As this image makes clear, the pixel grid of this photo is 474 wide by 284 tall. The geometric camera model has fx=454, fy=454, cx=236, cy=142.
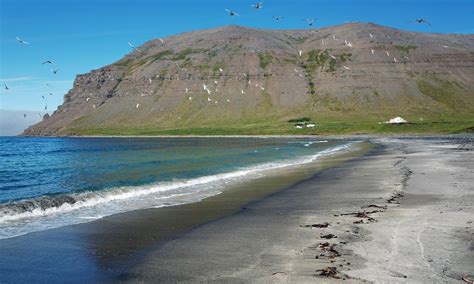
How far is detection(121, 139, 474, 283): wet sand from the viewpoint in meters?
11.2

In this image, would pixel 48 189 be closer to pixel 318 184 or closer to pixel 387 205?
pixel 318 184

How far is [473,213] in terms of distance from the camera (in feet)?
57.9

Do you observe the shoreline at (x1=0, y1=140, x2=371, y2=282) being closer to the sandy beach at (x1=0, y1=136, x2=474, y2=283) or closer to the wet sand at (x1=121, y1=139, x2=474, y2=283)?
the sandy beach at (x1=0, y1=136, x2=474, y2=283)

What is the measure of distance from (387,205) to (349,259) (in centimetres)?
931

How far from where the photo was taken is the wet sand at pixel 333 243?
11172 mm

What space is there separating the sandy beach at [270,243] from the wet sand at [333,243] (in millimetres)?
29

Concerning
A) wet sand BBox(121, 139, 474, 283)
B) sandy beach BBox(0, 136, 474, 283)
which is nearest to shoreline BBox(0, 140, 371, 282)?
sandy beach BBox(0, 136, 474, 283)

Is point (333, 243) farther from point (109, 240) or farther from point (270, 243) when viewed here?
→ point (109, 240)

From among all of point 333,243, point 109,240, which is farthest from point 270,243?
point 109,240

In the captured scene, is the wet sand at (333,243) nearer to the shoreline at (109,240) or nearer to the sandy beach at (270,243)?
the sandy beach at (270,243)

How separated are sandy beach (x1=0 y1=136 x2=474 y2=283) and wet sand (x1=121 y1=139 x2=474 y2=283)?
0.09 ft

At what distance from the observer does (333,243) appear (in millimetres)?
13992

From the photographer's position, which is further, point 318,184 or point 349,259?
point 318,184

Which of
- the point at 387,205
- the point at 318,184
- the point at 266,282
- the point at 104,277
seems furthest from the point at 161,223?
the point at 318,184
